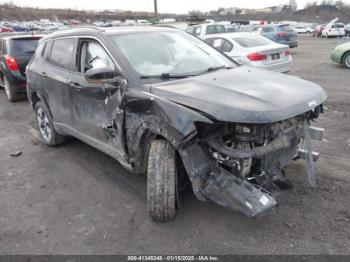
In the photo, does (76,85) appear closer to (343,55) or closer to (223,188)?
(223,188)

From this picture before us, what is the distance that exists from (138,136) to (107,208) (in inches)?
36.2

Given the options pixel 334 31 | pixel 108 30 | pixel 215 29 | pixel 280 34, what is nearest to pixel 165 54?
pixel 108 30

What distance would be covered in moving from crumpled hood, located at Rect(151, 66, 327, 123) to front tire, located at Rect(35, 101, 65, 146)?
2777 millimetres

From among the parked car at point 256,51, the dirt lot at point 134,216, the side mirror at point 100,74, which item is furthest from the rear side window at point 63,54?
the parked car at point 256,51

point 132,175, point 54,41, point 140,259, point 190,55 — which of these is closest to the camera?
point 140,259

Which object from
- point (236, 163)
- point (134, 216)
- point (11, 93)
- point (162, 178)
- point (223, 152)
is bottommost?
point (134, 216)

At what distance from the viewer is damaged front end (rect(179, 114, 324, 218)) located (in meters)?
2.65

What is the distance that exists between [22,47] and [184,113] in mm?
7814

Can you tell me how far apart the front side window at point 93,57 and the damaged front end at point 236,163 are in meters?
1.37

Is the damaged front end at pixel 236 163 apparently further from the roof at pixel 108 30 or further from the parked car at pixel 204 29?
the parked car at pixel 204 29

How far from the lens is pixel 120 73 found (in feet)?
10.9

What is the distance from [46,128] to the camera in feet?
18.0

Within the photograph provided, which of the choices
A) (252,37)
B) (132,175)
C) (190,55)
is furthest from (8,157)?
(252,37)

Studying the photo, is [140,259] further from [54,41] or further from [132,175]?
[54,41]
